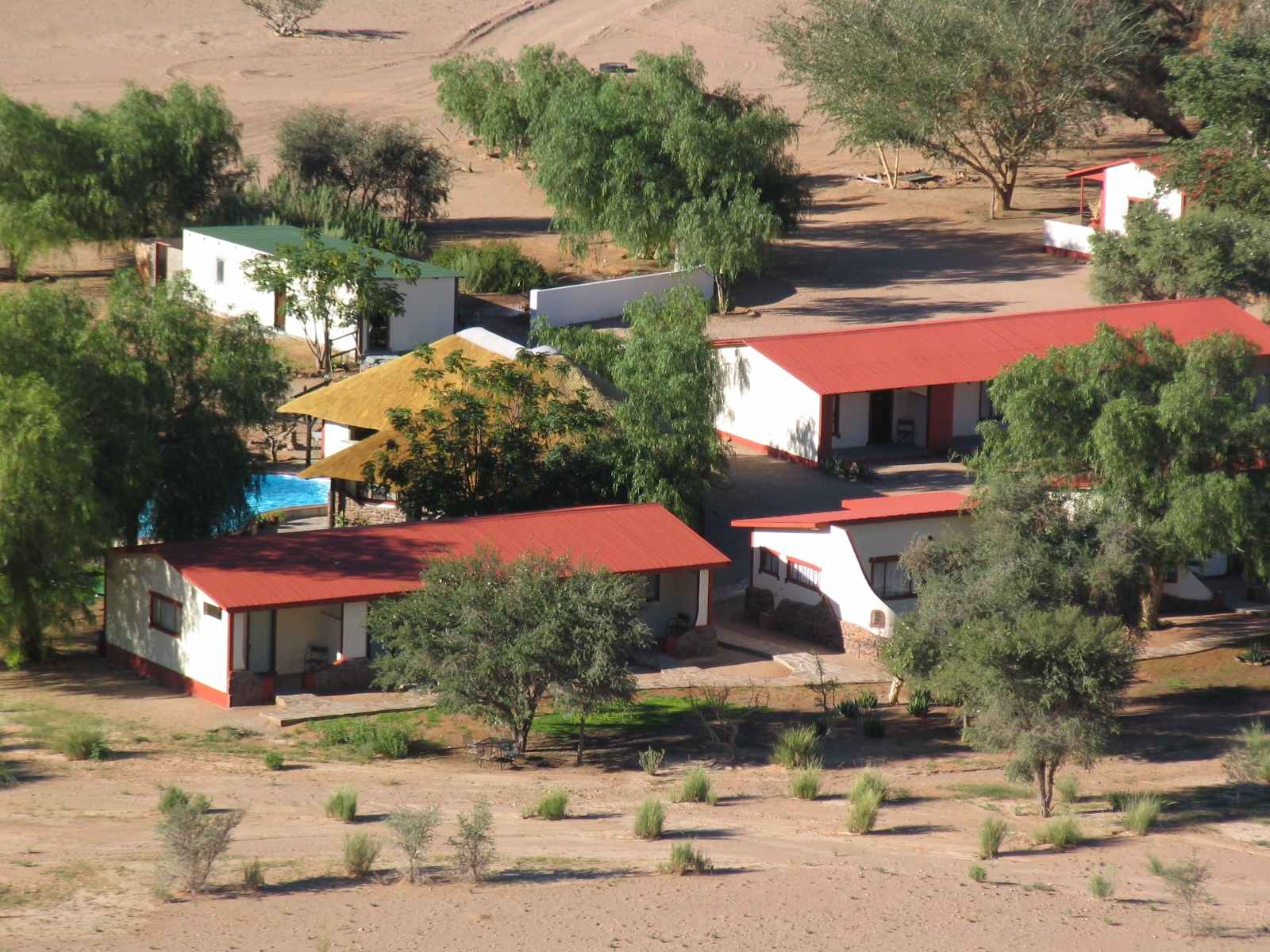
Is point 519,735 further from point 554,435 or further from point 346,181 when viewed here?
point 346,181

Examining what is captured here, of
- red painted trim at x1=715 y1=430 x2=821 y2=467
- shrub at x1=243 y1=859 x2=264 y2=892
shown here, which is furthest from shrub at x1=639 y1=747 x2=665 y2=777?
red painted trim at x1=715 y1=430 x2=821 y2=467

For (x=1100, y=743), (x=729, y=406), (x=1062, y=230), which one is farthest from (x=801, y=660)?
(x=1062, y=230)

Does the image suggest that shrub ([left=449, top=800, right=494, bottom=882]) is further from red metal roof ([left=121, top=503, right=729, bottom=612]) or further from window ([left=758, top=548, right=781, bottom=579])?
window ([left=758, top=548, right=781, bottom=579])

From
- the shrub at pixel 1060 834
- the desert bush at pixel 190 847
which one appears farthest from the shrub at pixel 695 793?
the desert bush at pixel 190 847

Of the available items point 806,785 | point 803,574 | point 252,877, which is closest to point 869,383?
point 803,574

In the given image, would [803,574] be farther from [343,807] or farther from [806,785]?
[343,807]
